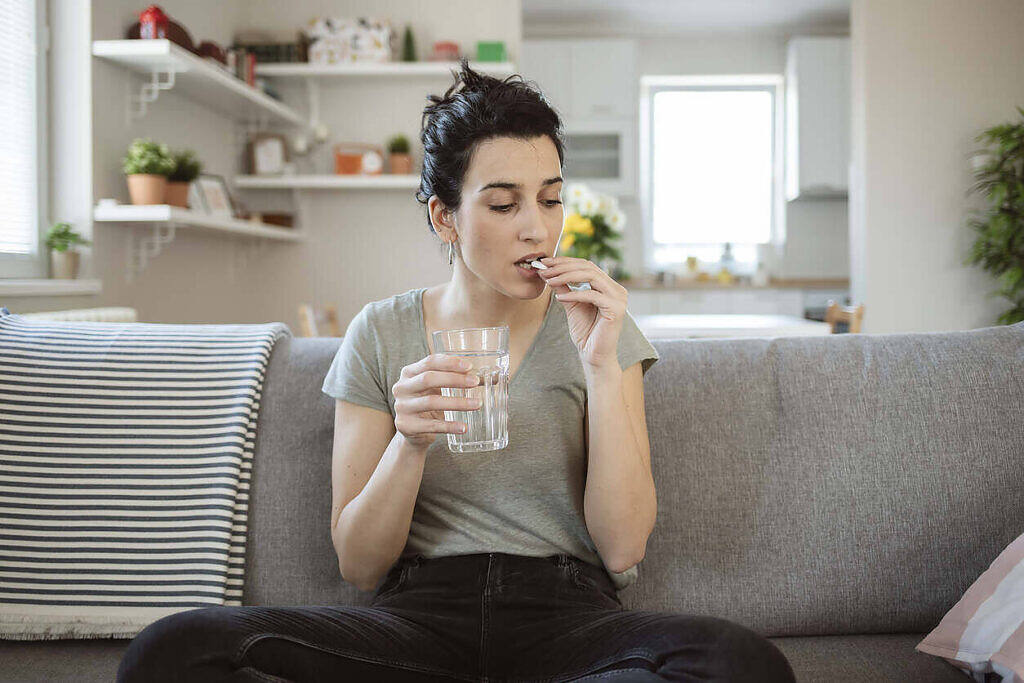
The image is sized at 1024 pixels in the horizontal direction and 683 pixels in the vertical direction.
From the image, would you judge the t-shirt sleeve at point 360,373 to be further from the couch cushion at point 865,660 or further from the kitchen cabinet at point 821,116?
the kitchen cabinet at point 821,116

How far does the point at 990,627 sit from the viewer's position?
1.15 m

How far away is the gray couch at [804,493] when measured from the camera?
138 centimetres

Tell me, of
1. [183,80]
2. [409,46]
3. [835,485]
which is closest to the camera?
[835,485]

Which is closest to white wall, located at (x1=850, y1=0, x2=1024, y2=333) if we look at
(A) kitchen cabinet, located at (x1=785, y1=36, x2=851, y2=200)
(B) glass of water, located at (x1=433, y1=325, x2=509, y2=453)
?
(A) kitchen cabinet, located at (x1=785, y1=36, x2=851, y2=200)

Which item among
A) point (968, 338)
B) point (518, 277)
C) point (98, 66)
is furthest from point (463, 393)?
point (98, 66)

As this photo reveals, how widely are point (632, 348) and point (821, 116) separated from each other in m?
5.59

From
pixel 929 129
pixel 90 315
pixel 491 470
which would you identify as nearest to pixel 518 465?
pixel 491 470

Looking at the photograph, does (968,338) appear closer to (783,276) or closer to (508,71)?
(508,71)

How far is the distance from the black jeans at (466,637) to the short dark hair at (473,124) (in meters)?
0.56

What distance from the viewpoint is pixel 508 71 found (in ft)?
15.3

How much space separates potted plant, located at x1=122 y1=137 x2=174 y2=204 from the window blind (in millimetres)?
309

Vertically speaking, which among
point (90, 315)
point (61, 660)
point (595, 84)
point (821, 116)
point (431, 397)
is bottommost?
point (61, 660)

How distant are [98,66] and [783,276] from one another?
5.15 metres

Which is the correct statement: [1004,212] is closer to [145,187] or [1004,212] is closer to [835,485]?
[835,485]
